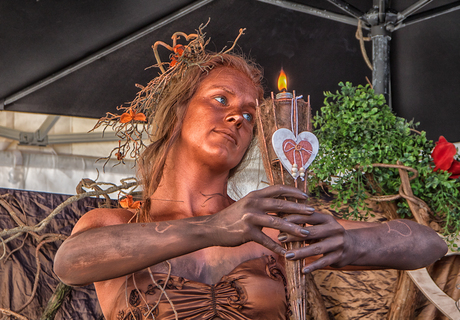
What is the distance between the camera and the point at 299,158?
109cm

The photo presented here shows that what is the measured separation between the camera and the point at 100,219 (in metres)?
1.49

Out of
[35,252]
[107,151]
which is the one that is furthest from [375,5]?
[107,151]

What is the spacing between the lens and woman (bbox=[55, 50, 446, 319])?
3.60 feet

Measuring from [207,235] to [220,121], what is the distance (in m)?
0.52

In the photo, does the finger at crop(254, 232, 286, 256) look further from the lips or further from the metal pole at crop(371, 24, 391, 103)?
the metal pole at crop(371, 24, 391, 103)

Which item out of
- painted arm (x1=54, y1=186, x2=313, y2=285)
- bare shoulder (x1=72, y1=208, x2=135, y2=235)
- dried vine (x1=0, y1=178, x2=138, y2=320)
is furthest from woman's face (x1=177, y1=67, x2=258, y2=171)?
dried vine (x1=0, y1=178, x2=138, y2=320)

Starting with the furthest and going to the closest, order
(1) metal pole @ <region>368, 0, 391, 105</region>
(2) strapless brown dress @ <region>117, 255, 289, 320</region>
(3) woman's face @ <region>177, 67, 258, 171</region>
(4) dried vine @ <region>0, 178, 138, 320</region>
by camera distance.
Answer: (4) dried vine @ <region>0, 178, 138, 320</region> < (1) metal pole @ <region>368, 0, 391, 105</region> < (3) woman's face @ <region>177, 67, 258, 171</region> < (2) strapless brown dress @ <region>117, 255, 289, 320</region>

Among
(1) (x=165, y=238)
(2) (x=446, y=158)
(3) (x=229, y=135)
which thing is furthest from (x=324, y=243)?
(2) (x=446, y=158)

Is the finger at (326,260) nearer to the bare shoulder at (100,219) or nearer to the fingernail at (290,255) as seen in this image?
the fingernail at (290,255)

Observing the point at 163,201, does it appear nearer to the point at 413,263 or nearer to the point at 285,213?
the point at 285,213

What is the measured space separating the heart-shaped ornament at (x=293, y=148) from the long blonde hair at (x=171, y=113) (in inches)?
26.0

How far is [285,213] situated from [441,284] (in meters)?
1.11

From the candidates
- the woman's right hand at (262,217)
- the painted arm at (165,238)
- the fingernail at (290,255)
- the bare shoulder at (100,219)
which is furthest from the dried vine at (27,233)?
the fingernail at (290,255)

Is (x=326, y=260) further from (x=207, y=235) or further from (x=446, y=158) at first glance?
(x=446, y=158)
